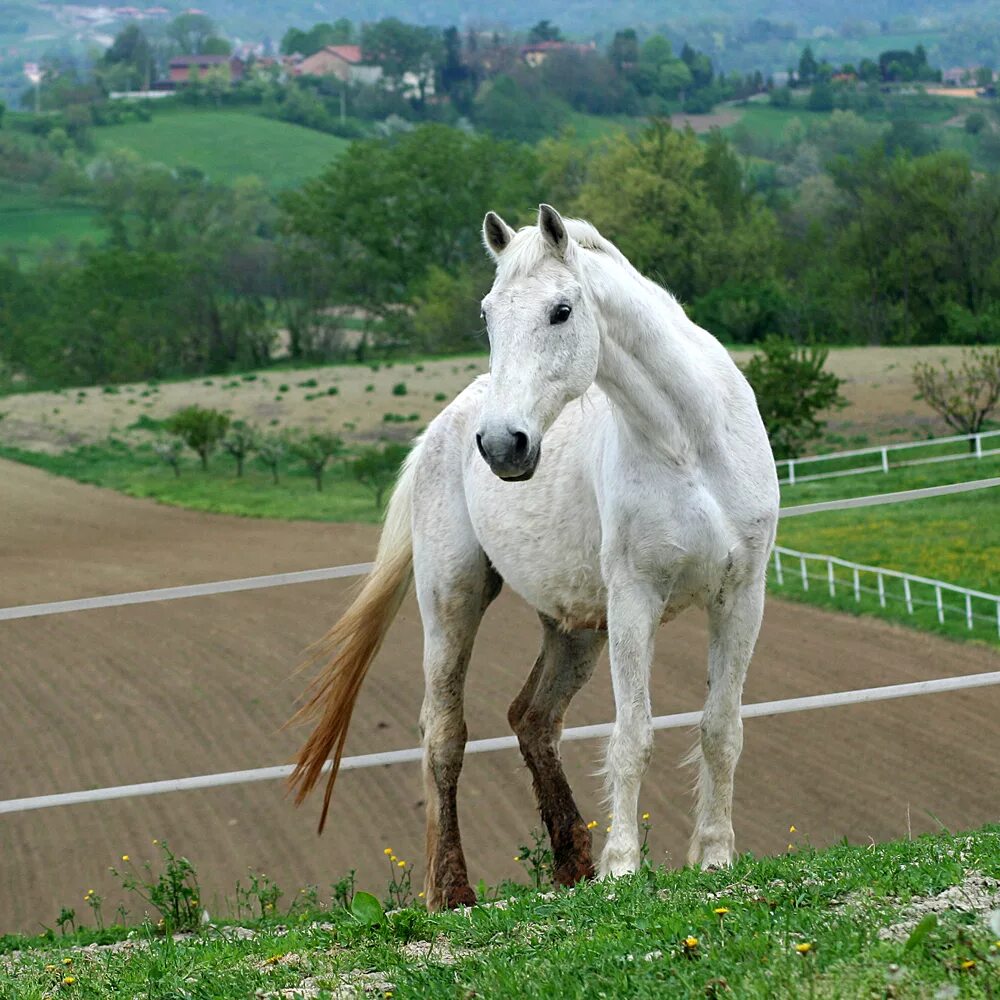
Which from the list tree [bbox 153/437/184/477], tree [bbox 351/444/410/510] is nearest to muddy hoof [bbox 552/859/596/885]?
tree [bbox 351/444/410/510]

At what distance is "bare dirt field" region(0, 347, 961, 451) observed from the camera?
117ft

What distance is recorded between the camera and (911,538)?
2131cm

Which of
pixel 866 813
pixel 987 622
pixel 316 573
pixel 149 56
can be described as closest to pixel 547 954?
pixel 316 573

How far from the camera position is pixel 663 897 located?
400 cm

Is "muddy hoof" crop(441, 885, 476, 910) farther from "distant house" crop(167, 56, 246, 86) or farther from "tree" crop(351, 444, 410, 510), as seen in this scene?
"distant house" crop(167, 56, 246, 86)

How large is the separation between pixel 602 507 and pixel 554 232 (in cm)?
93

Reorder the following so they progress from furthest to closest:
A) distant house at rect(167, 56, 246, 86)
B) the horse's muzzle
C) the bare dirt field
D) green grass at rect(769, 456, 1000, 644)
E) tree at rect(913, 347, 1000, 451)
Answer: distant house at rect(167, 56, 246, 86) → the bare dirt field → tree at rect(913, 347, 1000, 451) → green grass at rect(769, 456, 1000, 644) → the horse's muzzle

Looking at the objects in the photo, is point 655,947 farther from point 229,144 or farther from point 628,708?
point 229,144

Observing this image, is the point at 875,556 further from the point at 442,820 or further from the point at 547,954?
the point at 547,954

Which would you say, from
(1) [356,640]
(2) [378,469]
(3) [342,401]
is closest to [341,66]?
(3) [342,401]

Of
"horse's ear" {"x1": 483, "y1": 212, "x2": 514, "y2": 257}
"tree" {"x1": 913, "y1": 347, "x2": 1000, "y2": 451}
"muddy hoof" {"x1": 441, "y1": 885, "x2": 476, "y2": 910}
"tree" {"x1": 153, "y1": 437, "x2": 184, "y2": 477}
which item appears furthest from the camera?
"tree" {"x1": 153, "y1": 437, "x2": 184, "y2": 477}

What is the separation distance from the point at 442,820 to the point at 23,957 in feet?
5.46

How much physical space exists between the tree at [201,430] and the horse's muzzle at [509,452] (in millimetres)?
29953

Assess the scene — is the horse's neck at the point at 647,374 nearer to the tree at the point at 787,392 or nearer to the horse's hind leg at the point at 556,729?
the horse's hind leg at the point at 556,729
